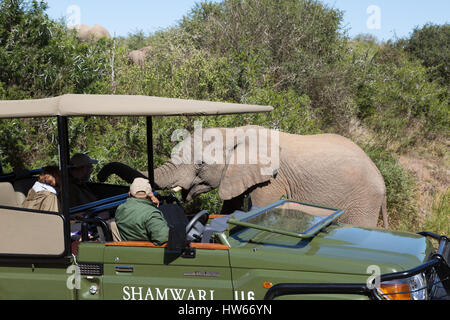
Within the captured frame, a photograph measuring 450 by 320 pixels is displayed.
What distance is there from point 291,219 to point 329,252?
22.5 inches

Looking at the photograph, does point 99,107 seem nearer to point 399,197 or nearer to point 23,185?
point 23,185

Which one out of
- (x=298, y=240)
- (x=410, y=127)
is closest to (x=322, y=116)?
(x=410, y=127)

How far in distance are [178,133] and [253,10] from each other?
680 centimetres

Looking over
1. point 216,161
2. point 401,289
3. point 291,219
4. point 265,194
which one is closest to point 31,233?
point 291,219

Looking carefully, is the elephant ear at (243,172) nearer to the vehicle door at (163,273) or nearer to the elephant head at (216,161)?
the elephant head at (216,161)

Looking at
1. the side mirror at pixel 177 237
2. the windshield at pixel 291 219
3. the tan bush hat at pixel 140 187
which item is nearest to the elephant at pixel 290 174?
the windshield at pixel 291 219

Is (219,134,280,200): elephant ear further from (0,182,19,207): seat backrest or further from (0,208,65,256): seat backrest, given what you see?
(0,208,65,256): seat backrest

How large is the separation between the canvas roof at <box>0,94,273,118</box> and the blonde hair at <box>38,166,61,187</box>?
33.4 inches

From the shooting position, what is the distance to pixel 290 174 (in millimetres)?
5938

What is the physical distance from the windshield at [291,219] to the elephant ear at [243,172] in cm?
143

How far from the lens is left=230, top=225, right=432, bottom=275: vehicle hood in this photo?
10.1ft

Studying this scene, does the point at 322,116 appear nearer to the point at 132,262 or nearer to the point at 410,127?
the point at 410,127

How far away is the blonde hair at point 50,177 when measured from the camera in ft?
14.5

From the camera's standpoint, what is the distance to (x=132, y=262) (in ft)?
11.0
